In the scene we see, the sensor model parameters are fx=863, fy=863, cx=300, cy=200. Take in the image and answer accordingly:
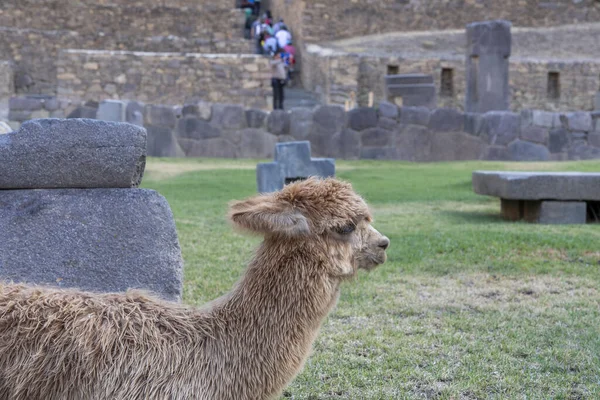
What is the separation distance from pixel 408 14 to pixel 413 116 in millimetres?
15846

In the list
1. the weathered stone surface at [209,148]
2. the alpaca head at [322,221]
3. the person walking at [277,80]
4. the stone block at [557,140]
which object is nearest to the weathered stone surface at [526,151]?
the stone block at [557,140]

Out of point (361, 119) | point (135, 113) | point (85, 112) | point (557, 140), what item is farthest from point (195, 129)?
point (557, 140)

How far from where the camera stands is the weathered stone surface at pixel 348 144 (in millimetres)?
18438

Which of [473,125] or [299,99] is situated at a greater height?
[299,99]

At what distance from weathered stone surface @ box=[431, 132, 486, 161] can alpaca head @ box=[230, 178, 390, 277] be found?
619 inches

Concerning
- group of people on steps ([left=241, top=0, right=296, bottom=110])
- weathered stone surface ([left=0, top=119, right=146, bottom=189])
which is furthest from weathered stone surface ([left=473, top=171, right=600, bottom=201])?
group of people on steps ([left=241, top=0, right=296, bottom=110])

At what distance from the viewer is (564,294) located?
21.2ft

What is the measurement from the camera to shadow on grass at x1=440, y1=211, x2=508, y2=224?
33.8ft

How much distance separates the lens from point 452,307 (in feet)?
20.1

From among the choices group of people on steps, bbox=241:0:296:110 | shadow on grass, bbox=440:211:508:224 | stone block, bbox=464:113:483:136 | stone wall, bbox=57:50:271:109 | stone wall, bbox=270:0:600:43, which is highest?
stone wall, bbox=270:0:600:43

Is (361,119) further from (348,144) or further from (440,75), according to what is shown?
(440,75)

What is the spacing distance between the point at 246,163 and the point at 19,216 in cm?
1294

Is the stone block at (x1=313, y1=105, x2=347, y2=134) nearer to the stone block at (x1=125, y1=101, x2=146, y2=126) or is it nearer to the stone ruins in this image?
the stone block at (x1=125, y1=101, x2=146, y2=126)

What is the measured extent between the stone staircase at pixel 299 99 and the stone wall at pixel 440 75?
0.33m
